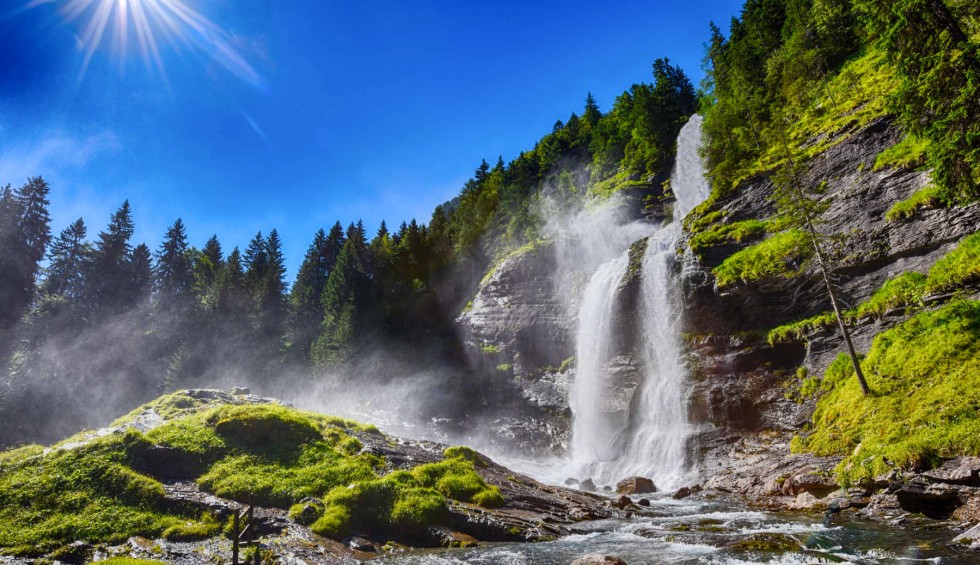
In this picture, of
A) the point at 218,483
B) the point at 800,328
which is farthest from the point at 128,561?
the point at 800,328

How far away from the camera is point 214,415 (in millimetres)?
17703

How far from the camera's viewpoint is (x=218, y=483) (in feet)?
44.9

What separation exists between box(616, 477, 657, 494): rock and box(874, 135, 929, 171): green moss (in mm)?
21382

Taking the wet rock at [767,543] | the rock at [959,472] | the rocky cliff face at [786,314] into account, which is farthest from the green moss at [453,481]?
the rock at [959,472]

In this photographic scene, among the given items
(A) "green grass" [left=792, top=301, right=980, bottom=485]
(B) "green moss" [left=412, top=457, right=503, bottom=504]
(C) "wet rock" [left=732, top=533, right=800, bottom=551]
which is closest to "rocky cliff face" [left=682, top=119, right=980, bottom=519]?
(A) "green grass" [left=792, top=301, right=980, bottom=485]

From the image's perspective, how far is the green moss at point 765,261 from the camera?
86.0ft

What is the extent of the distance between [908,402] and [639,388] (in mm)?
15815

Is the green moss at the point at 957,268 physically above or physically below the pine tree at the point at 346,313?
below

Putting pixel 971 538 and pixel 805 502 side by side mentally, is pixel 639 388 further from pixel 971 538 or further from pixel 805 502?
pixel 971 538

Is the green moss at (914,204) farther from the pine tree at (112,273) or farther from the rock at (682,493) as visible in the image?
the pine tree at (112,273)

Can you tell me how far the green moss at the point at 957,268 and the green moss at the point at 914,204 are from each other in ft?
8.19

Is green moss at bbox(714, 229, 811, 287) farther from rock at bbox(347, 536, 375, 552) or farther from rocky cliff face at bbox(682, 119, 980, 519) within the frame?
rock at bbox(347, 536, 375, 552)

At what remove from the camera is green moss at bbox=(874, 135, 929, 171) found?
2338 centimetres

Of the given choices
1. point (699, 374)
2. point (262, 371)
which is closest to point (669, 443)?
point (699, 374)
